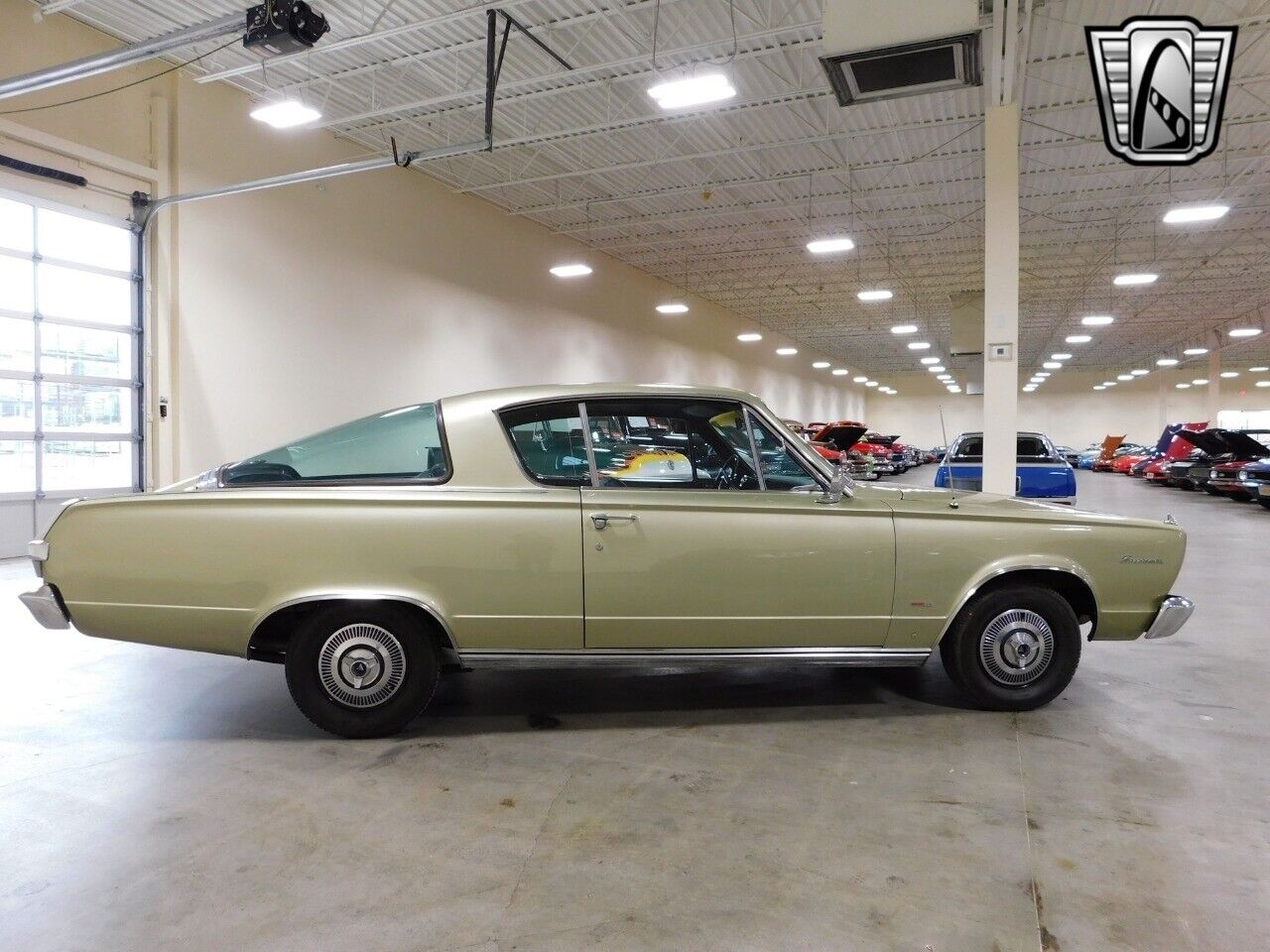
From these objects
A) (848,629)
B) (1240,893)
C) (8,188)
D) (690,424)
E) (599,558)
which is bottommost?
(1240,893)

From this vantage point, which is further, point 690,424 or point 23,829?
point 690,424

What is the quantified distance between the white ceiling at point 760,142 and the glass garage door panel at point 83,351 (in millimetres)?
3411

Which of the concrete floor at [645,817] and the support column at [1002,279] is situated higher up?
the support column at [1002,279]

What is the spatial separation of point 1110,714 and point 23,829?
14.0 ft

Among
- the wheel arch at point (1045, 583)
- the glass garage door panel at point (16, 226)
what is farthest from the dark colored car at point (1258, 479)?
the glass garage door panel at point (16, 226)

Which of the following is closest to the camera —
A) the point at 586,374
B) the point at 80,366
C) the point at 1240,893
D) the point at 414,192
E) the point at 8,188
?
the point at 1240,893

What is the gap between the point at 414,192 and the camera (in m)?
13.3

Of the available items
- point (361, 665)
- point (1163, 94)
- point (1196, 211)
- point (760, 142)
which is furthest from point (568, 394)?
point (1196, 211)

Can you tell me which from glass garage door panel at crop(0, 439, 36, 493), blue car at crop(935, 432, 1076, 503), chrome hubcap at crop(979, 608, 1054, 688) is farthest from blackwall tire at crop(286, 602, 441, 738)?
blue car at crop(935, 432, 1076, 503)

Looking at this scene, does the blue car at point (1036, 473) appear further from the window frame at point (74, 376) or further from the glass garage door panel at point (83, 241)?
the glass garage door panel at point (83, 241)

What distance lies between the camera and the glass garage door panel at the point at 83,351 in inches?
344

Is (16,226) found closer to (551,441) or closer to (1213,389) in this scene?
(551,441)

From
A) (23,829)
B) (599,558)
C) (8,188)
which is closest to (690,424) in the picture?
(599,558)

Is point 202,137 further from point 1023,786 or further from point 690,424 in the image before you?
point 1023,786
